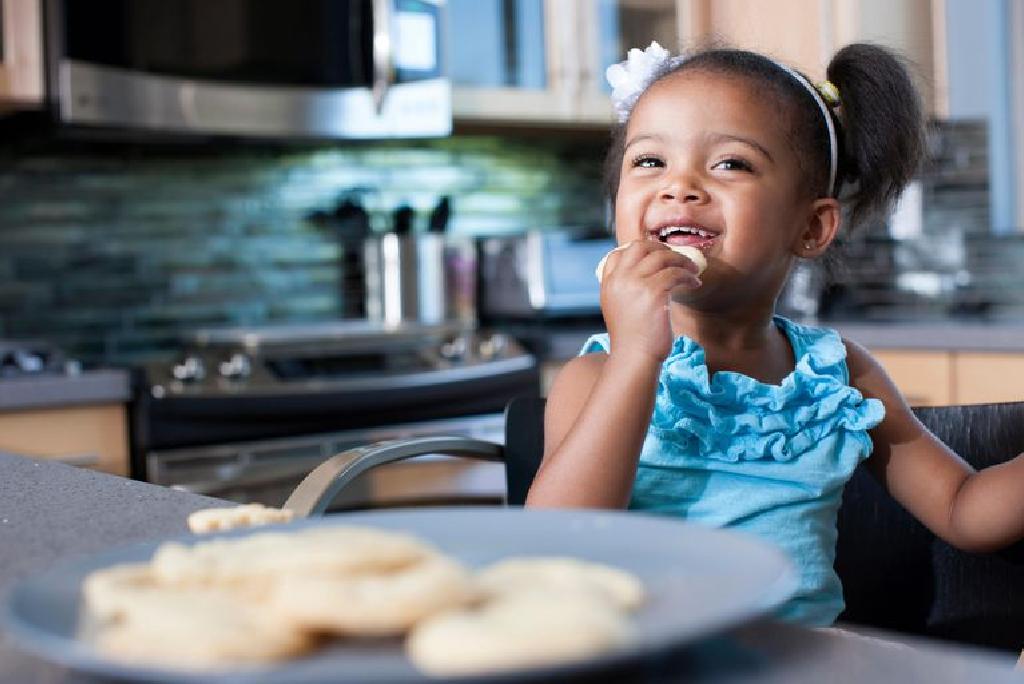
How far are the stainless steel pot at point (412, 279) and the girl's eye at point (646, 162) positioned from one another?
193 centimetres

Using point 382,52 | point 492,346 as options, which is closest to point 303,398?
point 492,346

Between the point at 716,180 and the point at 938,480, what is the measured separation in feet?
1.19

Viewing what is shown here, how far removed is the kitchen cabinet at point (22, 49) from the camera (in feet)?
8.80

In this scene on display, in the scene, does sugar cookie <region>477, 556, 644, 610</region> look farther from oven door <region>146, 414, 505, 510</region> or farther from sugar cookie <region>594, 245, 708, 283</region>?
oven door <region>146, 414, 505, 510</region>

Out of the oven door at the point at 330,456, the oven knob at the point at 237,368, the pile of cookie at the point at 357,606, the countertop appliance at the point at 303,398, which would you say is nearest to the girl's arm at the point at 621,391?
the pile of cookie at the point at 357,606

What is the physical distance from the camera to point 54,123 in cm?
272

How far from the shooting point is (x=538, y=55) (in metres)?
3.54

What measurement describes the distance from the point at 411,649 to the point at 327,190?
3163mm

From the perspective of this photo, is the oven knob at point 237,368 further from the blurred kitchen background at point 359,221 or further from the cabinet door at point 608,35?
the cabinet door at point 608,35

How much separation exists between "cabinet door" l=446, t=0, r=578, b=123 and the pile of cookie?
2.96 m

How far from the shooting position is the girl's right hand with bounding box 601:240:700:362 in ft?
3.80

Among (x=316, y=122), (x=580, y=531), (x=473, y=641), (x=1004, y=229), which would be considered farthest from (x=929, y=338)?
(x=473, y=641)

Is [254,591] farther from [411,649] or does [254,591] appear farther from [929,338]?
[929,338]

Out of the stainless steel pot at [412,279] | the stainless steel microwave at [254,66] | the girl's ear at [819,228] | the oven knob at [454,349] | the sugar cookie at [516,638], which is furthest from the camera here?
the stainless steel pot at [412,279]
